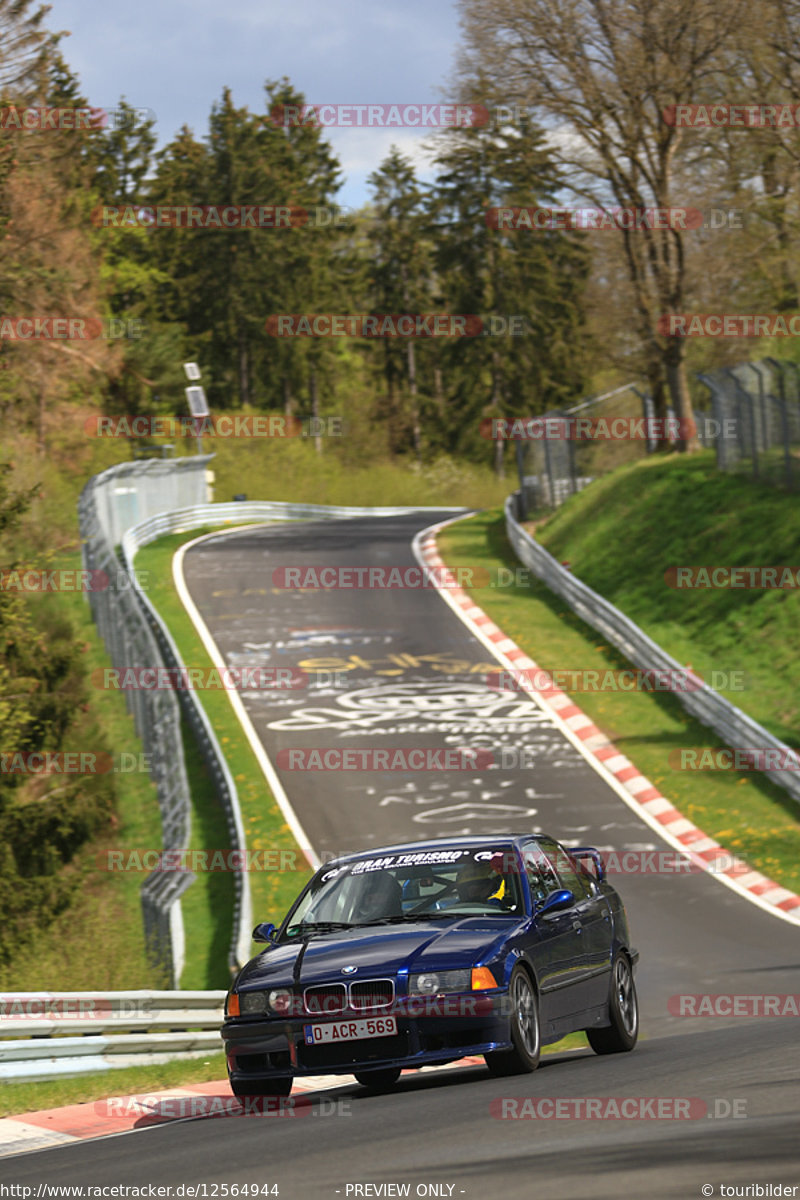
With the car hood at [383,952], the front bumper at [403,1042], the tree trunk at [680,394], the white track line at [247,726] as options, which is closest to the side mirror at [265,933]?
the car hood at [383,952]

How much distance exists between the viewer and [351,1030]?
8.15m

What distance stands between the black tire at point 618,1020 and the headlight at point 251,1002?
2.50m

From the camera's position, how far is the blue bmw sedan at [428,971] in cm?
812

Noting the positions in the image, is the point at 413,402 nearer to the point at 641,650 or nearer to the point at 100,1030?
the point at 641,650

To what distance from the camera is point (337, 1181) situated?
19.7 ft

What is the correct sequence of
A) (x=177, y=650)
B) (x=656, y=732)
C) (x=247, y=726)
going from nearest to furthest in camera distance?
(x=656, y=732) → (x=247, y=726) → (x=177, y=650)

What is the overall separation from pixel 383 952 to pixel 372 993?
295 mm

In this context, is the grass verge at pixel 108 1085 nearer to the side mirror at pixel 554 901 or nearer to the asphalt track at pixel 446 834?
the asphalt track at pixel 446 834

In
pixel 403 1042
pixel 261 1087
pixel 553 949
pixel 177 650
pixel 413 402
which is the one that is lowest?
pixel 177 650

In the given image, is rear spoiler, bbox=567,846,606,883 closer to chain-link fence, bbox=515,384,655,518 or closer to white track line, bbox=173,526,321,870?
white track line, bbox=173,526,321,870

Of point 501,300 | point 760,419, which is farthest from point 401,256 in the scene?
point 760,419

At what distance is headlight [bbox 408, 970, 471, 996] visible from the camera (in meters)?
8.11

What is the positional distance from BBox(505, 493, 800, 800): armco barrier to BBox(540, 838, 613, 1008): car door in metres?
12.5

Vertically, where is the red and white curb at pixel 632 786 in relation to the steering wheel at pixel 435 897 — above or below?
below
